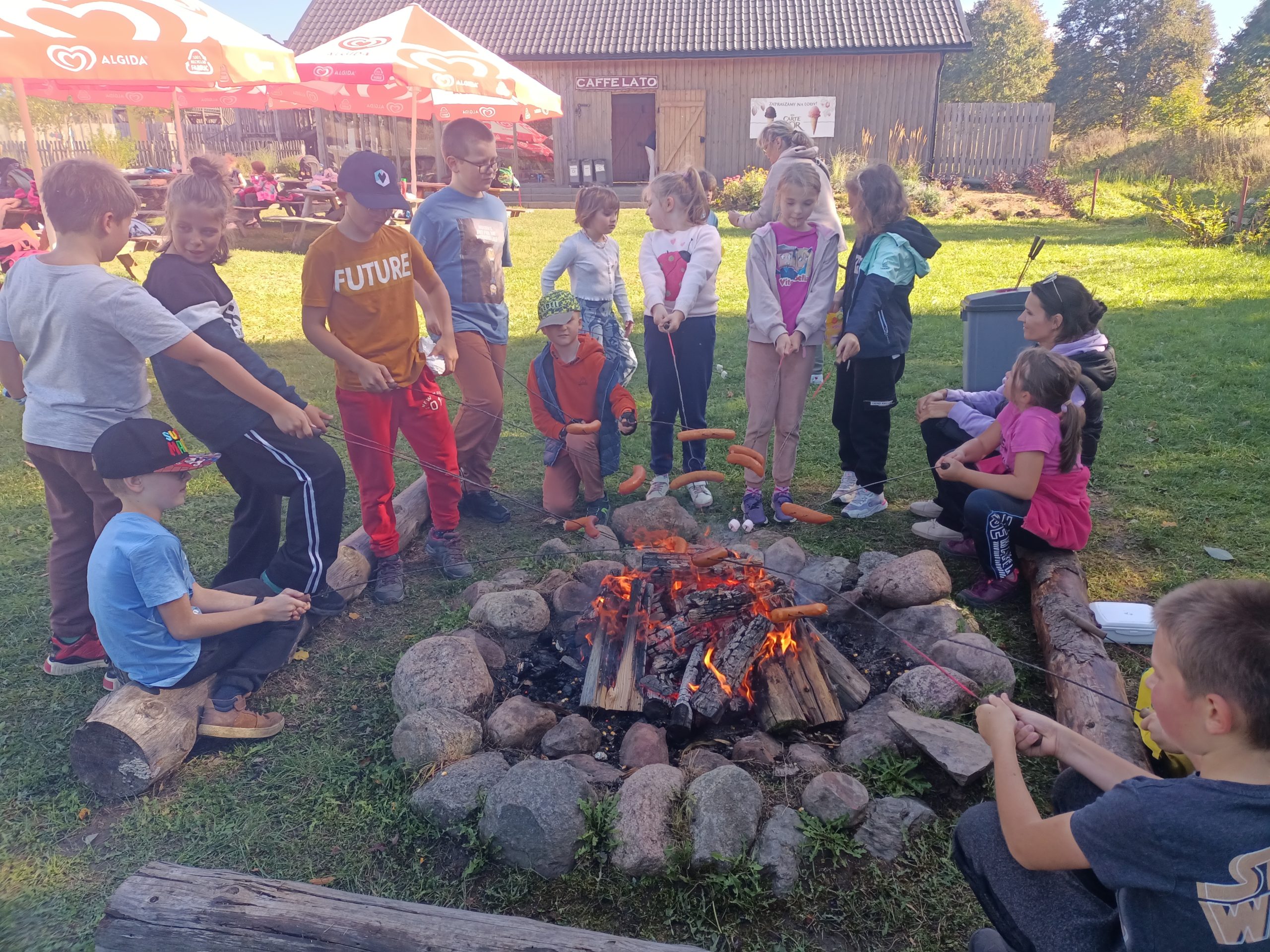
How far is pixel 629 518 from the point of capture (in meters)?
4.72

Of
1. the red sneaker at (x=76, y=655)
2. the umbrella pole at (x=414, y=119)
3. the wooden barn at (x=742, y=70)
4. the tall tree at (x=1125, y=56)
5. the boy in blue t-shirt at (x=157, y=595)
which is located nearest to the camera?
the boy in blue t-shirt at (x=157, y=595)

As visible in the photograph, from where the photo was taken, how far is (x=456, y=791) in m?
2.81

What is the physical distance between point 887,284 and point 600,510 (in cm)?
210

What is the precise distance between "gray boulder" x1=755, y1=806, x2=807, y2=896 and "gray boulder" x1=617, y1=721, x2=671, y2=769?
487mm

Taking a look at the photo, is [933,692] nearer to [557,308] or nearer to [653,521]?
[653,521]

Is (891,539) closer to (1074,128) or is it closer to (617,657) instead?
(617,657)

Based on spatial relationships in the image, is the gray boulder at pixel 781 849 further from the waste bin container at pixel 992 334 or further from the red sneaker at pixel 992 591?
the waste bin container at pixel 992 334

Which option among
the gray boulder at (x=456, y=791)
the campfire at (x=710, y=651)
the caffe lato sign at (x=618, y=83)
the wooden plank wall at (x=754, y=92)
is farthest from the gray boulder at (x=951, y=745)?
the caffe lato sign at (x=618, y=83)

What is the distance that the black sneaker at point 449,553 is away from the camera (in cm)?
450

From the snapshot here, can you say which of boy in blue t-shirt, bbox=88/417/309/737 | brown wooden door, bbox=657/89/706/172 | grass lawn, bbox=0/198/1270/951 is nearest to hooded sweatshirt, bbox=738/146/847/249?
grass lawn, bbox=0/198/1270/951

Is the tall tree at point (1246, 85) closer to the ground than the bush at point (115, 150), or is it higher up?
higher up

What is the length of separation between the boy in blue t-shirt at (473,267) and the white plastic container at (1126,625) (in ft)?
10.4

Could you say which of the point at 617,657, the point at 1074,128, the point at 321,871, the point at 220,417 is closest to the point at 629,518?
the point at 617,657

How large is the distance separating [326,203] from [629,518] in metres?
13.6
